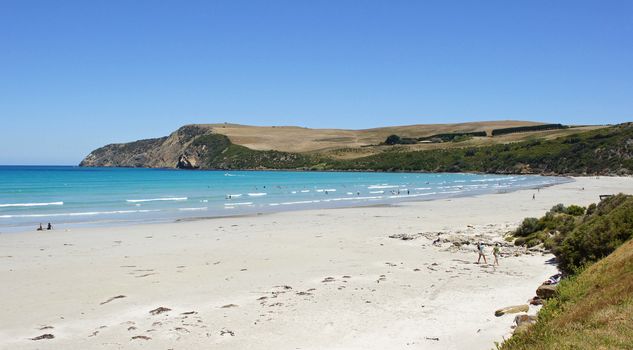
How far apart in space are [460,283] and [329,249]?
26.0 feet

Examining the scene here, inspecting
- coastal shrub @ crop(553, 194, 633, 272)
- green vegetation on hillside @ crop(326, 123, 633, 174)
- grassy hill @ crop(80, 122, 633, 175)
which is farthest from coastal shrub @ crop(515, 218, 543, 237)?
grassy hill @ crop(80, 122, 633, 175)

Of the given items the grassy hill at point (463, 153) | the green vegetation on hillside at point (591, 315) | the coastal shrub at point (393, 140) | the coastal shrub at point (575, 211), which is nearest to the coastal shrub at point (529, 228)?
the coastal shrub at point (575, 211)

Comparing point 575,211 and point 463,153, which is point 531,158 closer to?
point 463,153

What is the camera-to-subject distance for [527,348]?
6.39 metres

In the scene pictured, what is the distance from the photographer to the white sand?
35.6 ft

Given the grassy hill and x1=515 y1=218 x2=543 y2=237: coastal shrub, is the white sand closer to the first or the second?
x1=515 y1=218 x2=543 y2=237: coastal shrub

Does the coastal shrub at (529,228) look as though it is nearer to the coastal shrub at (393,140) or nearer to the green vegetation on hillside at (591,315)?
the green vegetation on hillside at (591,315)

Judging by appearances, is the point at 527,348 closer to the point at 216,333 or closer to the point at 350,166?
the point at 216,333

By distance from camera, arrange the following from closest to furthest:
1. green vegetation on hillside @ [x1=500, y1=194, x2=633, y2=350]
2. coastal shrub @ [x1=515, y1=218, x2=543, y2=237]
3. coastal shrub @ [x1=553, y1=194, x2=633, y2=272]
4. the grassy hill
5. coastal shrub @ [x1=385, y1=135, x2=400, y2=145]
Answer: green vegetation on hillside @ [x1=500, y1=194, x2=633, y2=350], coastal shrub @ [x1=553, y1=194, x2=633, y2=272], coastal shrub @ [x1=515, y1=218, x2=543, y2=237], the grassy hill, coastal shrub @ [x1=385, y1=135, x2=400, y2=145]

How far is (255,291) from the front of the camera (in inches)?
581

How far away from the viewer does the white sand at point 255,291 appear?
10844mm

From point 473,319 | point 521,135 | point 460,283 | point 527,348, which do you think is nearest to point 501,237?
point 460,283

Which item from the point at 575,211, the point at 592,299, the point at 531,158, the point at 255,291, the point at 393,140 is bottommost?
the point at 255,291

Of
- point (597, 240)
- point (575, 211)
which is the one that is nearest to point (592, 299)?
point (597, 240)
